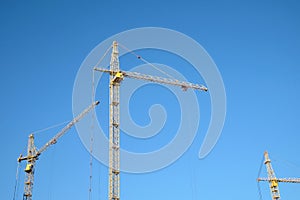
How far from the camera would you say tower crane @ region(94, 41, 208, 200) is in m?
53.6

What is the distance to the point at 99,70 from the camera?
6328 cm

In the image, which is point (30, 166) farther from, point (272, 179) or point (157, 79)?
point (272, 179)

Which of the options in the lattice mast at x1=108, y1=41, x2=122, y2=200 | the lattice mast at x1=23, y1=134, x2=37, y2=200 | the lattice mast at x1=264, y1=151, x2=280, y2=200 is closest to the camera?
the lattice mast at x1=108, y1=41, x2=122, y2=200

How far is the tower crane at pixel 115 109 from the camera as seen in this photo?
53.6 metres

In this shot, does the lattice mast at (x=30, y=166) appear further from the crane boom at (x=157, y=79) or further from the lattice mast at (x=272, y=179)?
the lattice mast at (x=272, y=179)

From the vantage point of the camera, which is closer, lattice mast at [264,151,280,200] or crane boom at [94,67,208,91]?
crane boom at [94,67,208,91]

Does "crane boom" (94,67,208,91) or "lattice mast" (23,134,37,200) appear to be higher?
"crane boom" (94,67,208,91)

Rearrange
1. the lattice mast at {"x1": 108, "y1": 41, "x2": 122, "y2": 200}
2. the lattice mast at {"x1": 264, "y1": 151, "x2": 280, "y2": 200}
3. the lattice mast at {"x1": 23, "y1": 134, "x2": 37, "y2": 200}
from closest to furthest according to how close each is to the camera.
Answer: the lattice mast at {"x1": 108, "y1": 41, "x2": 122, "y2": 200}, the lattice mast at {"x1": 23, "y1": 134, "x2": 37, "y2": 200}, the lattice mast at {"x1": 264, "y1": 151, "x2": 280, "y2": 200}

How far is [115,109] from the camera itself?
2335 inches

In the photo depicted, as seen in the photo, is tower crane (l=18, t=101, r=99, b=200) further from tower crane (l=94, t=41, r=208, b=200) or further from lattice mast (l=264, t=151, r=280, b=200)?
lattice mast (l=264, t=151, r=280, b=200)

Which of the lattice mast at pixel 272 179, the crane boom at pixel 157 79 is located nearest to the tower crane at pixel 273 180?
the lattice mast at pixel 272 179

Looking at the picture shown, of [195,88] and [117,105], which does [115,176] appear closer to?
[117,105]

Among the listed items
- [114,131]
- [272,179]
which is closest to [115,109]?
[114,131]

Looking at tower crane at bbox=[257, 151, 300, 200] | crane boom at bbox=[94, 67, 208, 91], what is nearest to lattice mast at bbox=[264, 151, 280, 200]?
tower crane at bbox=[257, 151, 300, 200]
